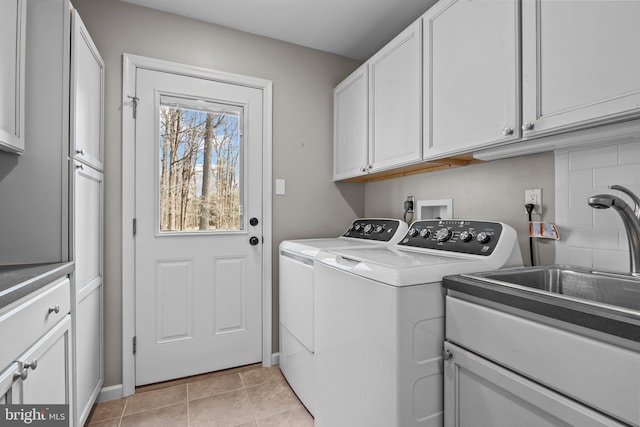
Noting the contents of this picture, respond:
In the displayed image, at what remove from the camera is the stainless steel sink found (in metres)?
1.08

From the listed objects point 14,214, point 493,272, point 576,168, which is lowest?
point 493,272

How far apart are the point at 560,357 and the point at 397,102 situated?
147 cm

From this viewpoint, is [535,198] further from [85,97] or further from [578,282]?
[85,97]

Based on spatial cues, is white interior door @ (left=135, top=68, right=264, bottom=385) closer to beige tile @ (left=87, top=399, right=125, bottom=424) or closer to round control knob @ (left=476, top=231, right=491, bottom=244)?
beige tile @ (left=87, top=399, right=125, bottom=424)

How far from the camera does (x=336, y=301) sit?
1455mm

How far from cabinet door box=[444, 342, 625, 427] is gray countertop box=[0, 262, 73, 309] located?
1.37 metres

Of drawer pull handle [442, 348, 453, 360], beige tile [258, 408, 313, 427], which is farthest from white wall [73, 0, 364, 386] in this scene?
drawer pull handle [442, 348, 453, 360]

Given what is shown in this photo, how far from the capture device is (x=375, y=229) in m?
2.24

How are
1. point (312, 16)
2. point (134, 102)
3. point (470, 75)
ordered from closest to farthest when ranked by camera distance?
point (470, 75) < point (134, 102) < point (312, 16)

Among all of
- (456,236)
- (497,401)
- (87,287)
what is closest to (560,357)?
(497,401)

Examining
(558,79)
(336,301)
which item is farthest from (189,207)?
(558,79)

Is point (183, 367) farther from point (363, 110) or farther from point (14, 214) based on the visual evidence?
point (363, 110)

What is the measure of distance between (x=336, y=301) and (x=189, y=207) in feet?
4.24

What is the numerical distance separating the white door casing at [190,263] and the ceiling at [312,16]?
36 centimetres
